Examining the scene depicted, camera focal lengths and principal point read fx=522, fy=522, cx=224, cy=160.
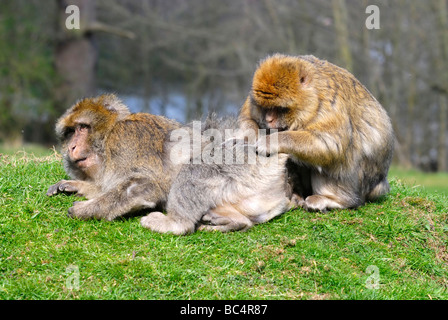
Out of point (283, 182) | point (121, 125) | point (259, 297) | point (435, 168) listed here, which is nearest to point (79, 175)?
point (121, 125)

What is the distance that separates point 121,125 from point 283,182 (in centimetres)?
187

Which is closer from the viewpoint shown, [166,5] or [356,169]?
[356,169]

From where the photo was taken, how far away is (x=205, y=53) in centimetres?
2416

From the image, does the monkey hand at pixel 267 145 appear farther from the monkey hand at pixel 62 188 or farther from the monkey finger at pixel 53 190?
the monkey finger at pixel 53 190

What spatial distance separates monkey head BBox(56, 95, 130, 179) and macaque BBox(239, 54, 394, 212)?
1.56 m

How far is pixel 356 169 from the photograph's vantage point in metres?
5.83

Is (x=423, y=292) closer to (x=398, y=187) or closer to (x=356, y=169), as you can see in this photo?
(x=356, y=169)

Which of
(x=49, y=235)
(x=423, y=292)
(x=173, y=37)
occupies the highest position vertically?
(x=173, y=37)

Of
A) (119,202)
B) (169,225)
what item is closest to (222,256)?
(169,225)

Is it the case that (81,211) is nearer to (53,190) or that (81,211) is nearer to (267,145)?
(53,190)

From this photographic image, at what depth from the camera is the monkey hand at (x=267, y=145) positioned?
5.35m

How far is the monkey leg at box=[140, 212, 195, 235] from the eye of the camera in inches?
203

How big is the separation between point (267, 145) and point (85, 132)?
199 cm

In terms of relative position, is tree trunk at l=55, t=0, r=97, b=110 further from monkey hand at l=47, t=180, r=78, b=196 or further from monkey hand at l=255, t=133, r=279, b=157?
monkey hand at l=255, t=133, r=279, b=157
